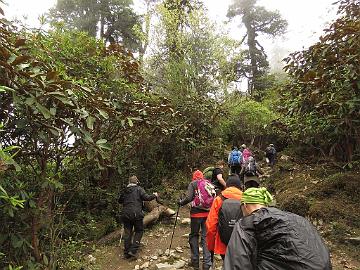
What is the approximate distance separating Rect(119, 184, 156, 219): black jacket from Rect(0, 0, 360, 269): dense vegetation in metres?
0.60

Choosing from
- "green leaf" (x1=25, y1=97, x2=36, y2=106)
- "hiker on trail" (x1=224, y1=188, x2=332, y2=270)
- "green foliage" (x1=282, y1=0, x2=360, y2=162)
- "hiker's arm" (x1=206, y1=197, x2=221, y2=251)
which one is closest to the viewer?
"hiker on trail" (x1=224, y1=188, x2=332, y2=270)

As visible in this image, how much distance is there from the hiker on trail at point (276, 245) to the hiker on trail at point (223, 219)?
1872 millimetres

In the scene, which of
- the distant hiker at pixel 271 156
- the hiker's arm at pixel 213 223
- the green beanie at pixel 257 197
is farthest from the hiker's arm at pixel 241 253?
the distant hiker at pixel 271 156

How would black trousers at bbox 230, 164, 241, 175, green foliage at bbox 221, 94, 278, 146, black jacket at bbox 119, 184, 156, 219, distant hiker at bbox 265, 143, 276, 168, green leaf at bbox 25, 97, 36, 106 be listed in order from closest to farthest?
green leaf at bbox 25, 97, 36, 106 < black jacket at bbox 119, 184, 156, 219 < black trousers at bbox 230, 164, 241, 175 < distant hiker at bbox 265, 143, 276, 168 < green foliage at bbox 221, 94, 278, 146

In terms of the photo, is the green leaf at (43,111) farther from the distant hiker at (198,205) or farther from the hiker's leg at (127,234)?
the hiker's leg at (127,234)

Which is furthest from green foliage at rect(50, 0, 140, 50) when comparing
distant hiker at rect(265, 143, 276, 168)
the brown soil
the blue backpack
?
the brown soil

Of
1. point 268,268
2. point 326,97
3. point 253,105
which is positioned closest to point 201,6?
point 253,105

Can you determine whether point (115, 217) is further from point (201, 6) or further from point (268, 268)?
point (201, 6)

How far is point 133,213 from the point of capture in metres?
6.43

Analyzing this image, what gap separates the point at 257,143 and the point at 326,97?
42.4 ft

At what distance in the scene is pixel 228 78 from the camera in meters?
15.5

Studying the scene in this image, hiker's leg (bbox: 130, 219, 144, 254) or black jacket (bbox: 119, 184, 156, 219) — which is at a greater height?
black jacket (bbox: 119, 184, 156, 219)

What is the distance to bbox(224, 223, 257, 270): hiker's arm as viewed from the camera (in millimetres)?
2189

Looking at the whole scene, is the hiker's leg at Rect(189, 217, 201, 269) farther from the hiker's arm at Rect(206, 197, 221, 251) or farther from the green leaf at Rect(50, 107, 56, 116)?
the green leaf at Rect(50, 107, 56, 116)
